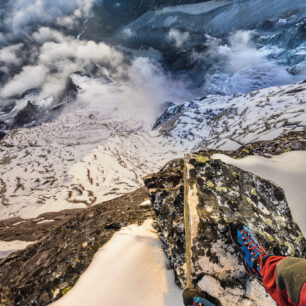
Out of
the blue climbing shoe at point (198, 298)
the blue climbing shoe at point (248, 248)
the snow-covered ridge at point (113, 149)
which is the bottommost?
the blue climbing shoe at point (198, 298)

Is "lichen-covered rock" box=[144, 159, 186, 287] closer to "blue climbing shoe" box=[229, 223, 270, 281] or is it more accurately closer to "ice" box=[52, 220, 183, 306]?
"ice" box=[52, 220, 183, 306]

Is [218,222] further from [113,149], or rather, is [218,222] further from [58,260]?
[113,149]

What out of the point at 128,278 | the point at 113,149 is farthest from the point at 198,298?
the point at 113,149

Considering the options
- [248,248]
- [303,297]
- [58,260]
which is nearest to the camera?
[303,297]

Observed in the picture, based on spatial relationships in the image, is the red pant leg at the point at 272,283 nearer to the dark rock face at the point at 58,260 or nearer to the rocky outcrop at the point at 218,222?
the rocky outcrop at the point at 218,222

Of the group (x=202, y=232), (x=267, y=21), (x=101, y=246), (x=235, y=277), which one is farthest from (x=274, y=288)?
Result: (x=267, y=21)

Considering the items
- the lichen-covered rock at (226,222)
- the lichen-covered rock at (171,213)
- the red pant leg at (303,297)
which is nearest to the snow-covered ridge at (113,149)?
the lichen-covered rock at (226,222)
